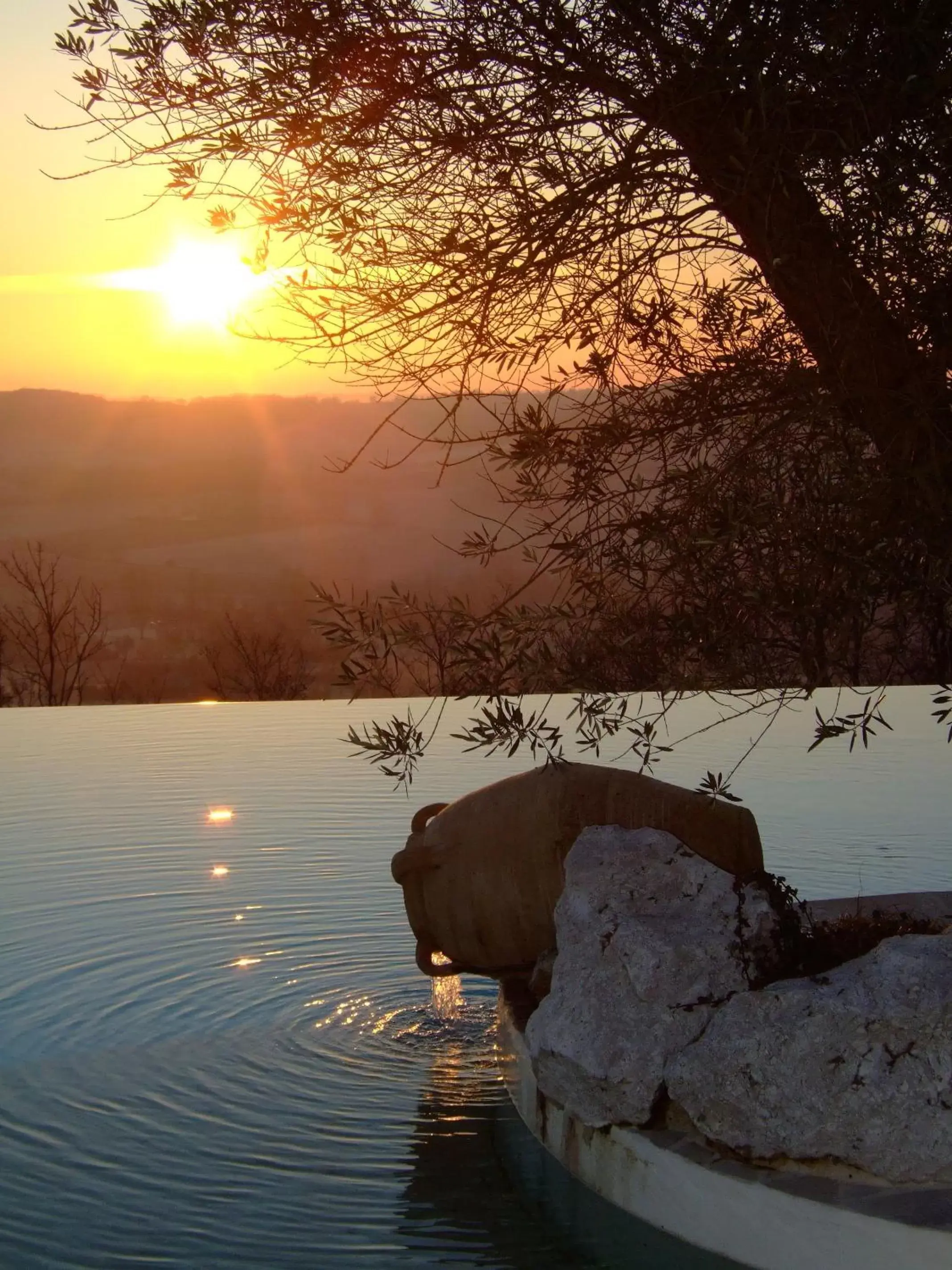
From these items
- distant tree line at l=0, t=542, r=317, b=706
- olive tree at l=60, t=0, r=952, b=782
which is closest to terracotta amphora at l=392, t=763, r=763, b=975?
olive tree at l=60, t=0, r=952, b=782

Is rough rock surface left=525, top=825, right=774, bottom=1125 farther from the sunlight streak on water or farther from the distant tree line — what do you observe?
the distant tree line

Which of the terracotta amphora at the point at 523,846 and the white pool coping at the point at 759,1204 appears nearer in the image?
the white pool coping at the point at 759,1204

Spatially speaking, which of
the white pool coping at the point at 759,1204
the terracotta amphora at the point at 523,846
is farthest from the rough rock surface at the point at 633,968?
the terracotta amphora at the point at 523,846

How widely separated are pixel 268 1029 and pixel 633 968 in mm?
2082

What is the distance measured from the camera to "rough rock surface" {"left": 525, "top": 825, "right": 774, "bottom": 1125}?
357 centimetres

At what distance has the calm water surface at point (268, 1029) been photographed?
369 centimetres

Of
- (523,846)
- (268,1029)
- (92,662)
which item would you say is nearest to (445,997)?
(268,1029)

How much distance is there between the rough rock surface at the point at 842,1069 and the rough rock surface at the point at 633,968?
0.12m

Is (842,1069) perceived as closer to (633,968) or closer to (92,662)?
(633,968)

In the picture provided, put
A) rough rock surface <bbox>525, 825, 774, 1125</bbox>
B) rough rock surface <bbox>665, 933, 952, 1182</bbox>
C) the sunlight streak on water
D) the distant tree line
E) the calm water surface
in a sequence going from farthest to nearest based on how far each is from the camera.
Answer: the distant tree line
the sunlight streak on water
the calm water surface
rough rock surface <bbox>525, 825, 774, 1125</bbox>
rough rock surface <bbox>665, 933, 952, 1182</bbox>

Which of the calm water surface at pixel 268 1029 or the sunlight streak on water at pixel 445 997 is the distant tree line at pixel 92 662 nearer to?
the calm water surface at pixel 268 1029

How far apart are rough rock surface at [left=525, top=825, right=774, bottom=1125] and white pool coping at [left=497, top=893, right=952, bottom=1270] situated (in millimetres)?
112

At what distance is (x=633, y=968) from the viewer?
12.0ft

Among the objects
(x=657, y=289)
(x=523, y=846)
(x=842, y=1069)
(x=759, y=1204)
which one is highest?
(x=657, y=289)
